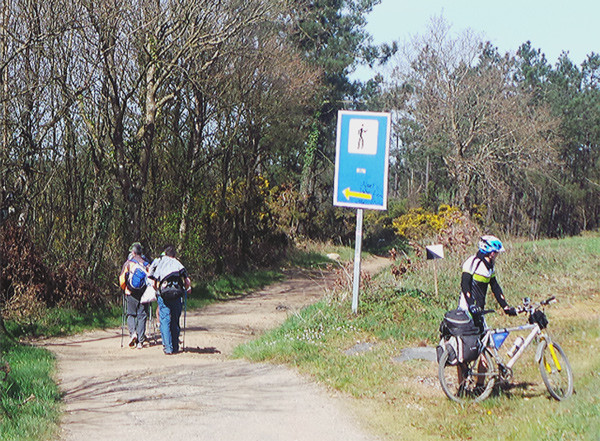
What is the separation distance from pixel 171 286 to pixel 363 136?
470 centimetres

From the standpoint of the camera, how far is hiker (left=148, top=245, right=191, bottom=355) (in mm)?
12062

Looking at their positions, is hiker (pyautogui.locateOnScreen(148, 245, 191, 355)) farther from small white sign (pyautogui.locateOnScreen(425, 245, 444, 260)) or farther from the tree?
the tree

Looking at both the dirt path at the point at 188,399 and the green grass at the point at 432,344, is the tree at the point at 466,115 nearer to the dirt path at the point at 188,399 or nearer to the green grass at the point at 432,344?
the green grass at the point at 432,344

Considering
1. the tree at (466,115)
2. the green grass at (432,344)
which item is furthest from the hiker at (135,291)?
the tree at (466,115)

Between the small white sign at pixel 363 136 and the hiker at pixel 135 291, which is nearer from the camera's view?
the hiker at pixel 135 291

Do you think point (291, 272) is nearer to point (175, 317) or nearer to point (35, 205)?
point (35, 205)

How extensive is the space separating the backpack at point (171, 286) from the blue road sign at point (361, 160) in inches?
A: 134

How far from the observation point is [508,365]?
823cm

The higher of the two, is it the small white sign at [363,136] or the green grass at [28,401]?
the small white sign at [363,136]

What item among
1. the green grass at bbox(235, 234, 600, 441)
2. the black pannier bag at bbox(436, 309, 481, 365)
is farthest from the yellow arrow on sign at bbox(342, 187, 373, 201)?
the black pannier bag at bbox(436, 309, 481, 365)

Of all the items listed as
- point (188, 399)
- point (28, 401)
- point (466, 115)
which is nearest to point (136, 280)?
point (188, 399)

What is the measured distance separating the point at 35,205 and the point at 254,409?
32.7ft

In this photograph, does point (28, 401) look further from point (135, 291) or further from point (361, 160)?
point (361, 160)

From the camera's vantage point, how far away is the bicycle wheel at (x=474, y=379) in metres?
8.20
